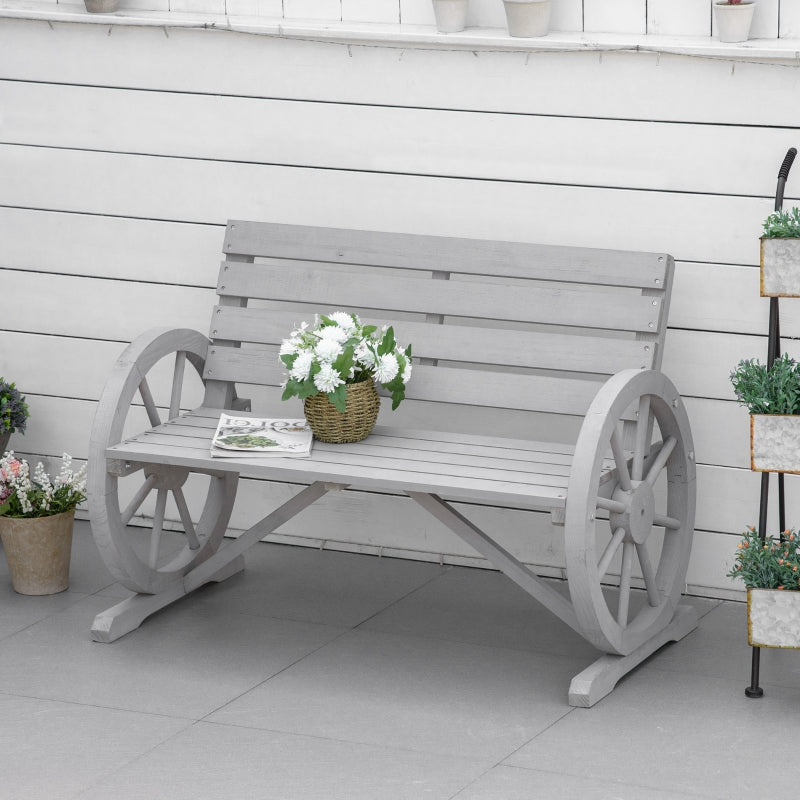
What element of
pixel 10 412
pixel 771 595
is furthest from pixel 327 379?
pixel 10 412

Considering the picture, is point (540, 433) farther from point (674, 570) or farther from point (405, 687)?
point (405, 687)

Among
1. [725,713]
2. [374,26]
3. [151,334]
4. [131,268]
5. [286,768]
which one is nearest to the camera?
[286,768]

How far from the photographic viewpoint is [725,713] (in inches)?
112

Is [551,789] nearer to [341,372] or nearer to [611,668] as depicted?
[611,668]

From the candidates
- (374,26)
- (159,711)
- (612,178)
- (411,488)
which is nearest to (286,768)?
(159,711)

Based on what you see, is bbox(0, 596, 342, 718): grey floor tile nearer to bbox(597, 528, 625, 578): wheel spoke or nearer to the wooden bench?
the wooden bench

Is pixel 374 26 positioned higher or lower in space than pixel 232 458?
higher

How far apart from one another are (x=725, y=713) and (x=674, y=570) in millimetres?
512

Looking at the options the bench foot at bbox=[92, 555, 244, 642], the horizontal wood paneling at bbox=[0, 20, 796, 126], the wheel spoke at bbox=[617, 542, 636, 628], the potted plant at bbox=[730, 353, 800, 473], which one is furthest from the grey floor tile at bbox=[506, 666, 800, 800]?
the horizontal wood paneling at bbox=[0, 20, 796, 126]

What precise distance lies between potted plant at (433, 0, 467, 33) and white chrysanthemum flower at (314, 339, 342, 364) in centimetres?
95

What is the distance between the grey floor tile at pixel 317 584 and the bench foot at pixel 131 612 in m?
0.11

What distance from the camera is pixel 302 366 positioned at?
119 inches

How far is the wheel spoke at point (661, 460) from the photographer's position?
3.12 meters

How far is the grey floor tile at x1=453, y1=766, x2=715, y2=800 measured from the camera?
2.47m
